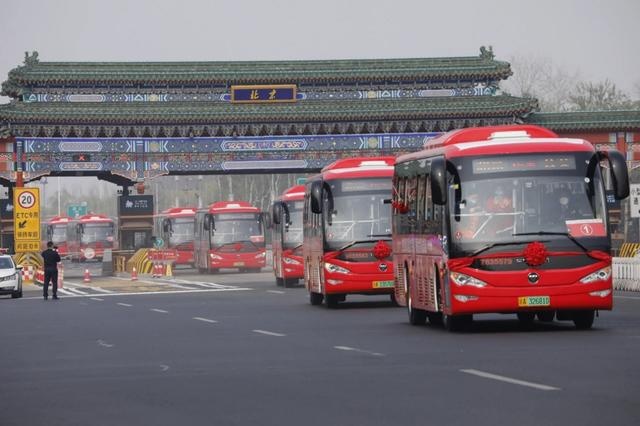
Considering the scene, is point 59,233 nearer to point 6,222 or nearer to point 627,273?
point 6,222

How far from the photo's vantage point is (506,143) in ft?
72.0

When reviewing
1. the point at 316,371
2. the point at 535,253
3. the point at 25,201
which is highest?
the point at 25,201

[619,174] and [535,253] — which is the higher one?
[619,174]

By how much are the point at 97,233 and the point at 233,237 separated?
31338 mm

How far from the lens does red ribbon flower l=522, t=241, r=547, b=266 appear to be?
21016mm

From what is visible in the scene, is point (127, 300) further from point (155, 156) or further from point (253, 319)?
point (155, 156)

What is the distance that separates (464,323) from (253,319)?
6589mm

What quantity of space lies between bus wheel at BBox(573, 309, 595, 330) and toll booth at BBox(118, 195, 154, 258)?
1700 inches

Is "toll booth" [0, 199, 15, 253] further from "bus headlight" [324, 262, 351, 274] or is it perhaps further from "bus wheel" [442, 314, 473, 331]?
"bus wheel" [442, 314, 473, 331]

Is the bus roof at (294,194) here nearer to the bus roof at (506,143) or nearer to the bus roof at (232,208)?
the bus roof at (232,208)

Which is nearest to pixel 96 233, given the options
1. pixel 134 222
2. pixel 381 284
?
pixel 134 222

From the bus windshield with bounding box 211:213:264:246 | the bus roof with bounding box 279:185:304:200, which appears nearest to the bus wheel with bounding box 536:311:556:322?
the bus roof with bounding box 279:185:304:200

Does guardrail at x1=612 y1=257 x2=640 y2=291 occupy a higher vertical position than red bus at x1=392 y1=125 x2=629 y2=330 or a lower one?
lower

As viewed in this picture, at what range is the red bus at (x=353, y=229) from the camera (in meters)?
31.6
